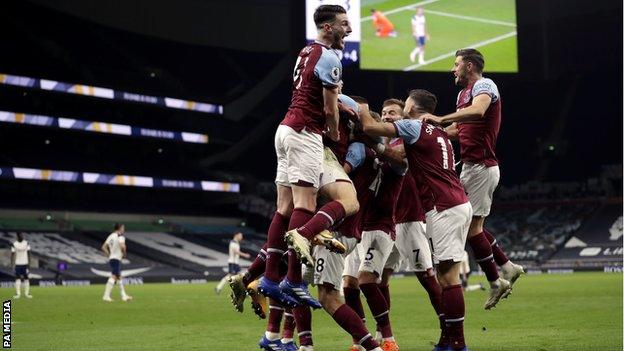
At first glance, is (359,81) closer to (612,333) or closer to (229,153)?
(229,153)

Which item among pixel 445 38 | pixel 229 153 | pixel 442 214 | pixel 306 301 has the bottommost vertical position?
pixel 306 301

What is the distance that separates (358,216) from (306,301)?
226 centimetres

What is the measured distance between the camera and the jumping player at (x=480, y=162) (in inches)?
444

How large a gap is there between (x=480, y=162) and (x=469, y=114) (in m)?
1.41

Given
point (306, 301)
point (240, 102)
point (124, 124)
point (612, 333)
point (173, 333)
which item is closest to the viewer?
point (306, 301)

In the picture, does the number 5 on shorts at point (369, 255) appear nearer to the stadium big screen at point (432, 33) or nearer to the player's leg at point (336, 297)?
the player's leg at point (336, 297)

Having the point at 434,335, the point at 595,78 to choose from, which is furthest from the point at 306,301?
the point at 595,78

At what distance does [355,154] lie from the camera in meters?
10.7

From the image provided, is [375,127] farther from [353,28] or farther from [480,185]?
[353,28]

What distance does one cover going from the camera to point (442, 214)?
33.9ft

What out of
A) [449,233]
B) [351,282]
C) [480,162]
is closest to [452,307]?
[449,233]

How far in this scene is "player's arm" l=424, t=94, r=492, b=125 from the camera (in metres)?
10.0

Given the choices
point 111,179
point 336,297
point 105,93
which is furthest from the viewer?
point 111,179

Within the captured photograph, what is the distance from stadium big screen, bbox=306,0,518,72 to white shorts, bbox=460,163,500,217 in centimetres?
3771
